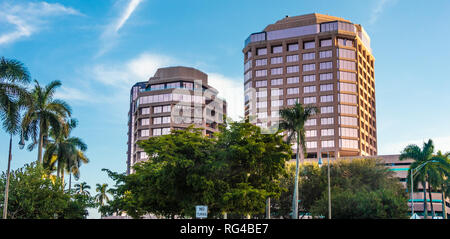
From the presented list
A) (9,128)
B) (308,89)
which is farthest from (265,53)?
(9,128)

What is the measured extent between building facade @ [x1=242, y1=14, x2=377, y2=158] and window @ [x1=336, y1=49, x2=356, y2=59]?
0.27 meters

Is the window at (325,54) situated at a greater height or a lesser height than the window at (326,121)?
greater

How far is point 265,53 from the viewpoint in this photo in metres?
140

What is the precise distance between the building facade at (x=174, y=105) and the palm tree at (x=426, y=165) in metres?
68.5

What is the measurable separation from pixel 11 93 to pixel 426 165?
191 ft

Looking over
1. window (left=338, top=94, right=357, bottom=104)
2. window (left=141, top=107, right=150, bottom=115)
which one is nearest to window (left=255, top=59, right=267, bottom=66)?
window (left=338, top=94, right=357, bottom=104)

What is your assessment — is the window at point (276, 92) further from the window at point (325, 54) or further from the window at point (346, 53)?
the window at point (346, 53)

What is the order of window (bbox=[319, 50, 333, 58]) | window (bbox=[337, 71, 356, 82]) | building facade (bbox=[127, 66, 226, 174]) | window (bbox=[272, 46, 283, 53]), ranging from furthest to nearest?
window (bbox=[272, 46, 283, 53]) < building facade (bbox=[127, 66, 226, 174]) < window (bbox=[319, 50, 333, 58]) < window (bbox=[337, 71, 356, 82])

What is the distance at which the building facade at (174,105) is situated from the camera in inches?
5394

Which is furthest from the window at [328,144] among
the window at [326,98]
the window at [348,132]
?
the window at [326,98]

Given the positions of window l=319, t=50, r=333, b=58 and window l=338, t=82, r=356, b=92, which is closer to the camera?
window l=338, t=82, r=356, b=92

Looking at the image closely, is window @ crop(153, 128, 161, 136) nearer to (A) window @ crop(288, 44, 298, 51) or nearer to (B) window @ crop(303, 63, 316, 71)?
(A) window @ crop(288, 44, 298, 51)

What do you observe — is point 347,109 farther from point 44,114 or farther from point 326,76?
point 44,114

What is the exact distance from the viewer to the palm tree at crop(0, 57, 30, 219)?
115 feet
